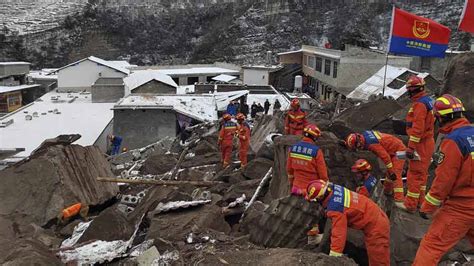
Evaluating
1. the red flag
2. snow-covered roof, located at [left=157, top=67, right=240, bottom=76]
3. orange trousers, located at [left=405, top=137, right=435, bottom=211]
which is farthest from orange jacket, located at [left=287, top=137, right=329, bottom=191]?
snow-covered roof, located at [left=157, top=67, right=240, bottom=76]

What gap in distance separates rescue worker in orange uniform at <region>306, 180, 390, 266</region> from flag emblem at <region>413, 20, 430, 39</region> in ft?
25.2

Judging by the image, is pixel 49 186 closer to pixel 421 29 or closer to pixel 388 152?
pixel 388 152

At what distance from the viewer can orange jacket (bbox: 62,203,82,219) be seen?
796 centimetres

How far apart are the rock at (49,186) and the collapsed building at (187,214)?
2cm

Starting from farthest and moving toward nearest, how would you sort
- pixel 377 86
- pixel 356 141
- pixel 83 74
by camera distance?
1. pixel 83 74
2. pixel 377 86
3. pixel 356 141

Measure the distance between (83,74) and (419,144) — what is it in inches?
1184

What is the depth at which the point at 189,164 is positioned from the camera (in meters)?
12.7

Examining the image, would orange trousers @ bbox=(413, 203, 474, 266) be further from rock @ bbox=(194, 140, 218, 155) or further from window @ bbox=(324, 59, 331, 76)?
window @ bbox=(324, 59, 331, 76)

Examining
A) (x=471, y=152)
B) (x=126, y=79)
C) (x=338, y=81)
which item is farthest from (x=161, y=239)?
(x=338, y=81)

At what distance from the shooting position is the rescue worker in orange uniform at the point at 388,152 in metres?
6.56

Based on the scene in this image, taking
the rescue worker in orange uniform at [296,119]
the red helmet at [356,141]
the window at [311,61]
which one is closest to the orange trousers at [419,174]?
the red helmet at [356,141]

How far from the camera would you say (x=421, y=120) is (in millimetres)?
6305

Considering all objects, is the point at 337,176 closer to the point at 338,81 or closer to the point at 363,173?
the point at 363,173

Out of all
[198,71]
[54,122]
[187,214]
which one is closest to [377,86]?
[54,122]
